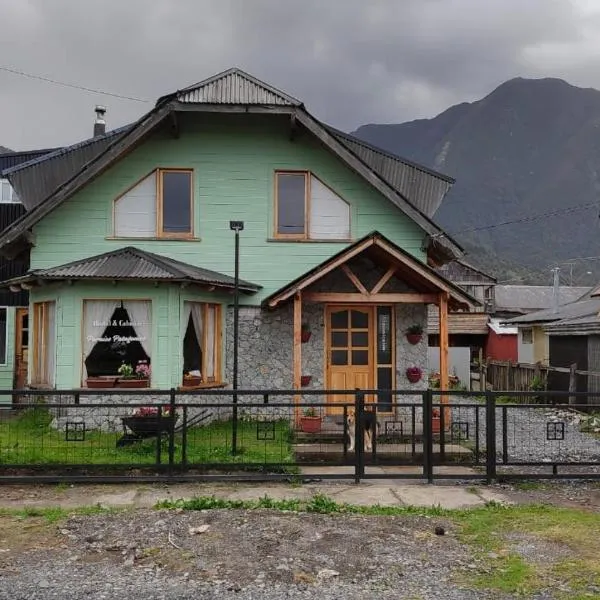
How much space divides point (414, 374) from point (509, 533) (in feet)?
23.1

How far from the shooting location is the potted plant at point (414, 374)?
43.0 ft

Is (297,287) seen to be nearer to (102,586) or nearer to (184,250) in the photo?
(184,250)

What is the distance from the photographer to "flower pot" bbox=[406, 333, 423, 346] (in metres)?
13.0

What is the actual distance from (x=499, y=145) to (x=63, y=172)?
7202 inches

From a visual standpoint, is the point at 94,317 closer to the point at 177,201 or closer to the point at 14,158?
the point at 177,201

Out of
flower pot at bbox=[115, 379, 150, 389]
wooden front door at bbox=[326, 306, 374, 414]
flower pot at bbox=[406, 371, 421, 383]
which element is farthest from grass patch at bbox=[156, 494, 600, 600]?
flower pot at bbox=[406, 371, 421, 383]

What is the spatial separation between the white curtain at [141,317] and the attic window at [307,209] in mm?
3077

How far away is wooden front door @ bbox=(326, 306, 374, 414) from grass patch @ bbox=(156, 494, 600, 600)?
593 cm

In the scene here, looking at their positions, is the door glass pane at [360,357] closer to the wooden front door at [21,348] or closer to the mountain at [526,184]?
the wooden front door at [21,348]

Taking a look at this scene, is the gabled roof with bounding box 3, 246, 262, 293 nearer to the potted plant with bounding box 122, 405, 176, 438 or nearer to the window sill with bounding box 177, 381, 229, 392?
the window sill with bounding box 177, 381, 229, 392

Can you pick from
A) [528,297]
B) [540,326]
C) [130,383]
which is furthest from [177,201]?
[528,297]

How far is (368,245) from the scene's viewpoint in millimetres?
11055

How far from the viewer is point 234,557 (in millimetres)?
5410

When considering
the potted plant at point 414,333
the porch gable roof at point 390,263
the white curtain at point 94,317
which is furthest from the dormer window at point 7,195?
the potted plant at point 414,333
